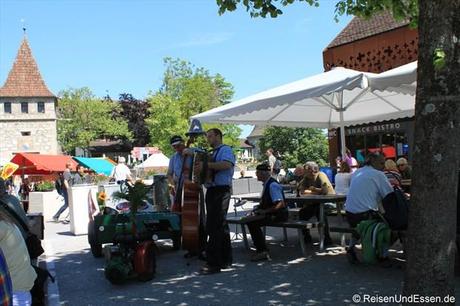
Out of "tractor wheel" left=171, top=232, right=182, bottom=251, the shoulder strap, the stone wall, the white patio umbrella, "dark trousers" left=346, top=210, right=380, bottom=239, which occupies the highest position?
the stone wall

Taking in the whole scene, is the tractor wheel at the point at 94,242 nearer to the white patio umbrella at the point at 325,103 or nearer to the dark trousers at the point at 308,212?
the white patio umbrella at the point at 325,103

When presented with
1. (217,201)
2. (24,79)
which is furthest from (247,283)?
(24,79)

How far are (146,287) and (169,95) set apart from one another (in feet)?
158

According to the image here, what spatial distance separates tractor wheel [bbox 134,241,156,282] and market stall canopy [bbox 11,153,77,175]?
17912 millimetres

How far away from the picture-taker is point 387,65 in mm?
16875

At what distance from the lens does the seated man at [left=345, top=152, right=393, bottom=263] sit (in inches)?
247

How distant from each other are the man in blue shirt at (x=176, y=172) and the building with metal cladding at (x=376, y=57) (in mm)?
9651

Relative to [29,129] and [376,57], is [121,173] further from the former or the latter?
[29,129]

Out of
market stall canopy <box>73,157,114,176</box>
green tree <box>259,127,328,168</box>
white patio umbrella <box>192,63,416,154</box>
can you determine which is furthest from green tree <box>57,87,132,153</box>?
white patio umbrella <box>192,63,416,154</box>

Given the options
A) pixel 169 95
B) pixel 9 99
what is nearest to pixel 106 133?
pixel 9 99

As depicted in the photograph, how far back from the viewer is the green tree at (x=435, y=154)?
319 centimetres

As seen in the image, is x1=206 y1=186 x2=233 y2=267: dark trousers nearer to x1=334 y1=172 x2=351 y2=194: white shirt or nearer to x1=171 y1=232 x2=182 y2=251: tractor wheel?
x1=171 y1=232 x2=182 y2=251: tractor wheel

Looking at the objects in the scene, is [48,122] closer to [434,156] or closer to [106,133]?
[106,133]

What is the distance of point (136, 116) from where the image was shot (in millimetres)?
75688
